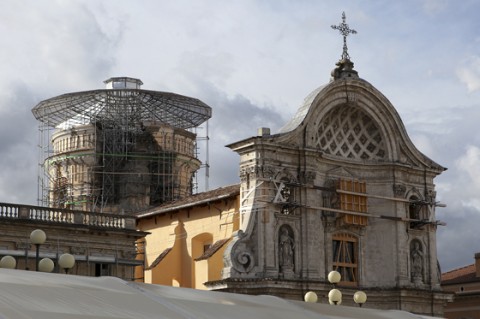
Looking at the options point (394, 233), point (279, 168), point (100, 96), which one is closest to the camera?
point (279, 168)

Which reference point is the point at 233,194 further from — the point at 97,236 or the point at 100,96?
the point at 100,96

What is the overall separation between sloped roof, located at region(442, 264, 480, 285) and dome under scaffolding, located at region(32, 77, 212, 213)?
60.2 ft

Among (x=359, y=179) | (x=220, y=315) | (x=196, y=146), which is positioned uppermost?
(x=196, y=146)

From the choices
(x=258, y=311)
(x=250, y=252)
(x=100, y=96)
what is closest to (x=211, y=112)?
(x=100, y=96)

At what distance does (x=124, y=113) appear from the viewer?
66938mm

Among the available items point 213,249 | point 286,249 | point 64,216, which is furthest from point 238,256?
point 64,216

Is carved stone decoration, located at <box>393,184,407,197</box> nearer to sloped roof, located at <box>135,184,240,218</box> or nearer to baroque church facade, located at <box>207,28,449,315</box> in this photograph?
baroque church facade, located at <box>207,28,449,315</box>

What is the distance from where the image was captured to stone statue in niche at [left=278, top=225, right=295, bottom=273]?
163 feet

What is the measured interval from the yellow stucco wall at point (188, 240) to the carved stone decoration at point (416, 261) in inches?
429

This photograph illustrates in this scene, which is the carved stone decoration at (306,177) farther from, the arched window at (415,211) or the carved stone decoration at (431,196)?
the carved stone decoration at (431,196)

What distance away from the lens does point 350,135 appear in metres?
54.9

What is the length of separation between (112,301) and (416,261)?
35936mm

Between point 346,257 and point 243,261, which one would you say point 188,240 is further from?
point 346,257

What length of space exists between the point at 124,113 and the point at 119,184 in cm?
468
